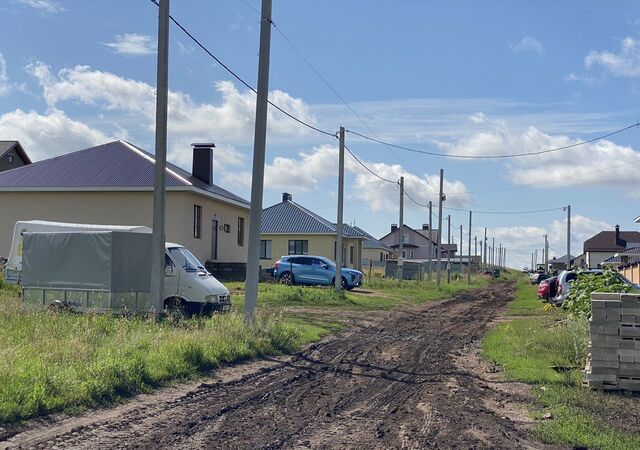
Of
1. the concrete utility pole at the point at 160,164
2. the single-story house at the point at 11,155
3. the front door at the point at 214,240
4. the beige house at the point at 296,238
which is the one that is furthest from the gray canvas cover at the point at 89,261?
the single-story house at the point at 11,155

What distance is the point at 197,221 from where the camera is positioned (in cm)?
3222

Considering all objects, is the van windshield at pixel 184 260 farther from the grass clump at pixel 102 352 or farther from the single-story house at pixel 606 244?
the single-story house at pixel 606 244

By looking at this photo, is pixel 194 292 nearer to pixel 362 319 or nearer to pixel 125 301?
pixel 125 301

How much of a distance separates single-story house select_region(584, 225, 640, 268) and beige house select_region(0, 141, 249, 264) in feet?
244

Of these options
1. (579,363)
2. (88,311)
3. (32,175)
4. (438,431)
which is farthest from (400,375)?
(32,175)

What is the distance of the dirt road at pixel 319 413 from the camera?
744 cm

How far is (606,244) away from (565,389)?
9842 centimetres

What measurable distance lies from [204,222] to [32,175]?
777 centimetres

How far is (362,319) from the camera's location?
22.0 meters

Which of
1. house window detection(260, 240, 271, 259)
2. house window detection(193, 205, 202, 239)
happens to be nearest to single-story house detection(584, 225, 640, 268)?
house window detection(260, 240, 271, 259)

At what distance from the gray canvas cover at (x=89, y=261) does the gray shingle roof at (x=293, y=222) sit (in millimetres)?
34154

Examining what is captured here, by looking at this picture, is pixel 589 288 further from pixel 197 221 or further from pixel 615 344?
pixel 197 221

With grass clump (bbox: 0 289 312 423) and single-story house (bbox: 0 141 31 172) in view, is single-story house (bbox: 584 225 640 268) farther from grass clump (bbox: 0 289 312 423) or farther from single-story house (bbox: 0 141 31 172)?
grass clump (bbox: 0 289 312 423)

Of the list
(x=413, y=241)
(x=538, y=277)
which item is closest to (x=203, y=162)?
(x=538, y=277)
